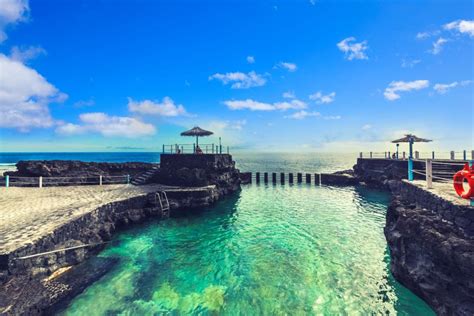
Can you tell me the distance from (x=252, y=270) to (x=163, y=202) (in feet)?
38.8

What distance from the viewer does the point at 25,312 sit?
6672 millimetres

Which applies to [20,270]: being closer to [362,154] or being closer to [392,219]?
[392,219]

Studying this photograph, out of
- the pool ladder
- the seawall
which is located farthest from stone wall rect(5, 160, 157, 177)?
the seawall

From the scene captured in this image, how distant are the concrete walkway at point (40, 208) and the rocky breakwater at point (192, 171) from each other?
4661 millimetres

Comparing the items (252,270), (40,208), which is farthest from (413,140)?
(40,208)

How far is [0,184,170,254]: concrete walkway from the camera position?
914cm

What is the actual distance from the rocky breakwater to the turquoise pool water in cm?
604

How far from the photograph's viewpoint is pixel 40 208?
43.7 feet

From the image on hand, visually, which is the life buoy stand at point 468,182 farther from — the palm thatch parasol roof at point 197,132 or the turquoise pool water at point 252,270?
the palm thatch parasol roof at point 197,132

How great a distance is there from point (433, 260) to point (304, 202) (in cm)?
1693

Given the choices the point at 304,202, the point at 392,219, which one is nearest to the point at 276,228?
the point at 392,219

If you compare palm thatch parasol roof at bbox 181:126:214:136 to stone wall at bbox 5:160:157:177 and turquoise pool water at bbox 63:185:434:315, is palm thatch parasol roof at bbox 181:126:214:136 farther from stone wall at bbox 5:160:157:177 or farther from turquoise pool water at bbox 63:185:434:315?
turquoise pool water at bbox 63:185:434:315

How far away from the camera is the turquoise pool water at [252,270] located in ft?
25.5

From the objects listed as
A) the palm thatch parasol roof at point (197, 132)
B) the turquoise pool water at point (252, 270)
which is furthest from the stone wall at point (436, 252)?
the palm thatch parasol roof at point (197, 132)
